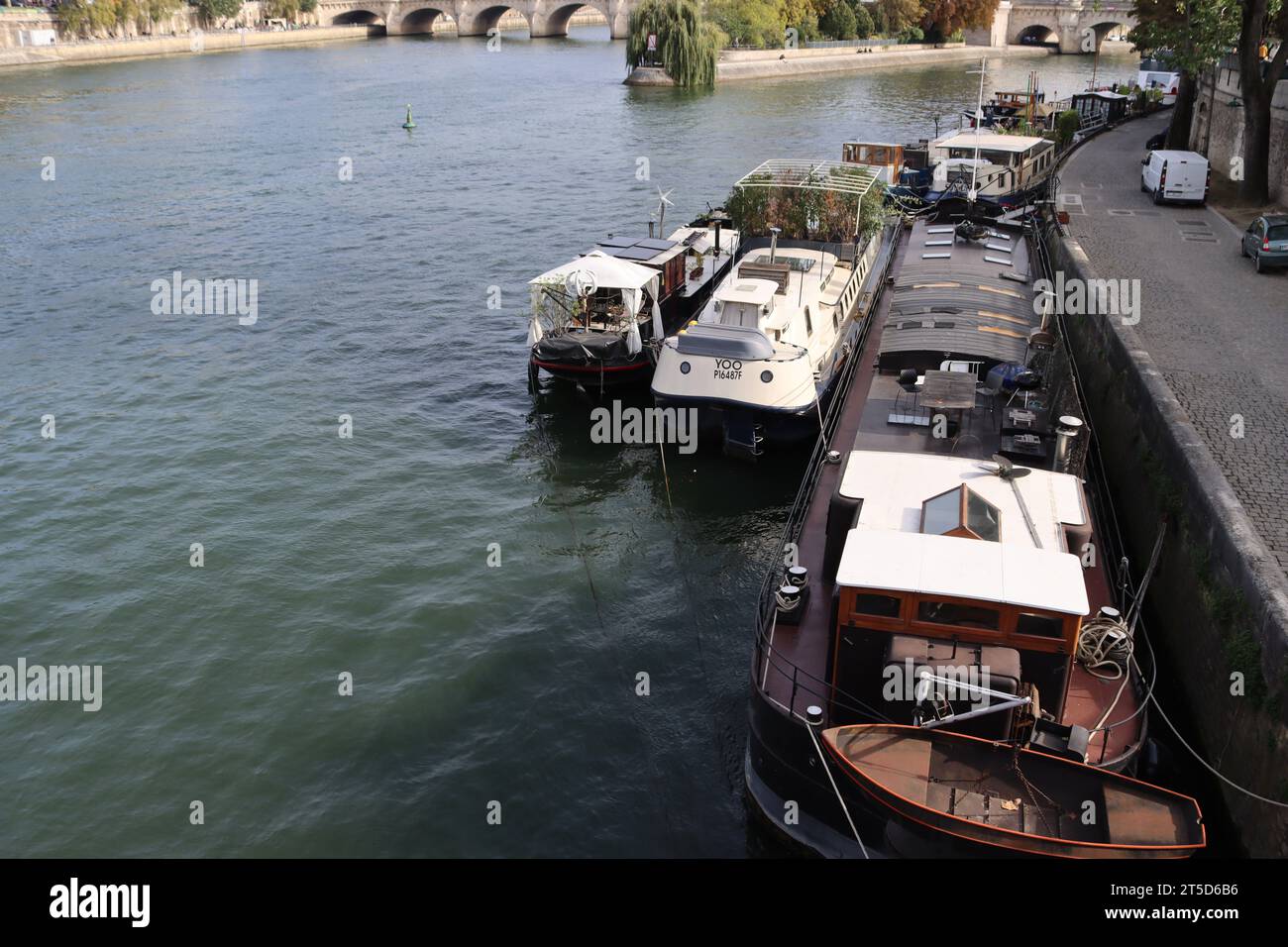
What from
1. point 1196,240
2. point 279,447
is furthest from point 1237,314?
point 279,447

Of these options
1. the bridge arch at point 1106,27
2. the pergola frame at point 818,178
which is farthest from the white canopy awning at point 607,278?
the bridge arch at point 1106,27

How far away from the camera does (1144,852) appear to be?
11.6m

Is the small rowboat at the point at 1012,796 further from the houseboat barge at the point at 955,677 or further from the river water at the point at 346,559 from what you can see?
the river water at the point at 346,559

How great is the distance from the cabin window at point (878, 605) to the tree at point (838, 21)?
117079 millimetres

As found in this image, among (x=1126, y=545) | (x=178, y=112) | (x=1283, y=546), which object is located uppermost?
(x=178, y=112)

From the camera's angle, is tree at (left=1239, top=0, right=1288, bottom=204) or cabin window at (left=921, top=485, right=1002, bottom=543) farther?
tree at (left=1239, top=0, right=1288, bottom=204)

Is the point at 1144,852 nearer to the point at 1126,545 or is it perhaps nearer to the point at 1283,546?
the point at 1283,546

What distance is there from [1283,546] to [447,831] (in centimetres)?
1239

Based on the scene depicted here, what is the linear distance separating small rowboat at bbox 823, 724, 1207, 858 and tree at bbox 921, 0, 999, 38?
5040 inches

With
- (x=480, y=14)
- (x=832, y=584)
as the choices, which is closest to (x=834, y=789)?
(x=832, y=584)

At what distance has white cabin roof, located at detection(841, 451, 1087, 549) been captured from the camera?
15.0 metres

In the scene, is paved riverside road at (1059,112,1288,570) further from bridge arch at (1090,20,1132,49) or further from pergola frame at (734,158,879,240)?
bridge arch at (1090,20,1132,49)

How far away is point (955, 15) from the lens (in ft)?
413

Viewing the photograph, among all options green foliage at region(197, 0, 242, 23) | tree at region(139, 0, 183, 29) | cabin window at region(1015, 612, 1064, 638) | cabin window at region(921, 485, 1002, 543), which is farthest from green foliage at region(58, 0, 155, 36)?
cabin window at region(1015, 612, 1064, 638)
